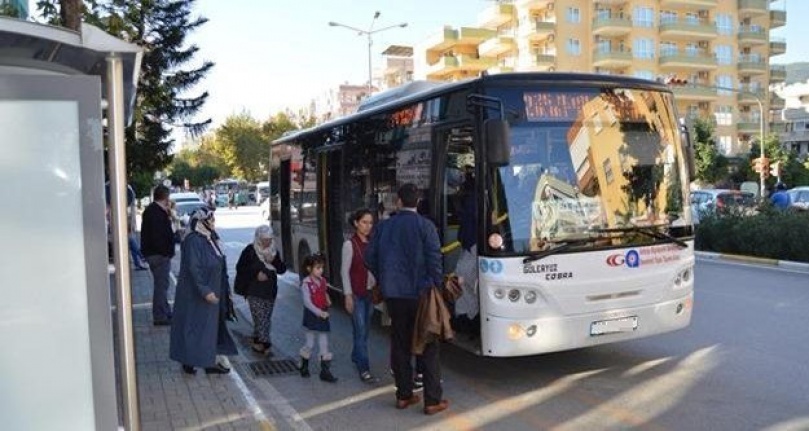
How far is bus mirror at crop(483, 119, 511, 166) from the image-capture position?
6.21 meters

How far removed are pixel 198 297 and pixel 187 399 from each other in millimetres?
1056

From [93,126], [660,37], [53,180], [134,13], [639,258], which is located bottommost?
[639,258]

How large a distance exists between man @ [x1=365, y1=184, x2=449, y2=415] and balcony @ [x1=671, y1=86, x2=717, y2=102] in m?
67.2

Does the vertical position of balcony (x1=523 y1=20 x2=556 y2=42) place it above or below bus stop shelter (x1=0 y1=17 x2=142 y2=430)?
above

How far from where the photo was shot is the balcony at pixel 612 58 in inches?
2611

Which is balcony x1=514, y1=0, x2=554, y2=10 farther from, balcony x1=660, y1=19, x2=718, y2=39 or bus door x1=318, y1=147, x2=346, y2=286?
bus door x1=318, y1=147, x2=346, y2=286

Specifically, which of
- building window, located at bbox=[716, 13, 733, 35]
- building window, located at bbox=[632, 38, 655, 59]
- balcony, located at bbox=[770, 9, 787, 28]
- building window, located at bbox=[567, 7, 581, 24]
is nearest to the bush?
building window, located at bbox=[567, 7, 581, 24]

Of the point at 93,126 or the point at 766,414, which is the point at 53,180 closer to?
the point at 93,126

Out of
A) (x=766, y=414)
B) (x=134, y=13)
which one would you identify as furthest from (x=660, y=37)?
(x=766, y=414)

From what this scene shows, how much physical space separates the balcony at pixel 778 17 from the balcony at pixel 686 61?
11.9 m

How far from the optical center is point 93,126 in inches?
123

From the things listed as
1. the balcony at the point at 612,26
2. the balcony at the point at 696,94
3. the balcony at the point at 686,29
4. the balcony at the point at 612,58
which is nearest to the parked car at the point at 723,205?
the balcony at the point at 612,58

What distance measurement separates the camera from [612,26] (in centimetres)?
6638

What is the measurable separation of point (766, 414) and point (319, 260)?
4160 mm
